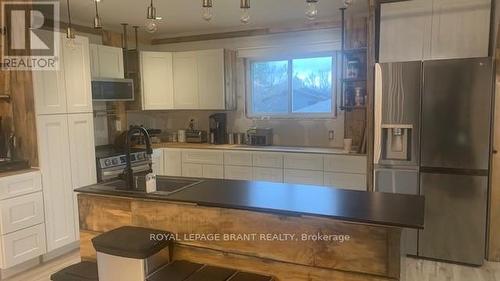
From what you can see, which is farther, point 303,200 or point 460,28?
point 460,28

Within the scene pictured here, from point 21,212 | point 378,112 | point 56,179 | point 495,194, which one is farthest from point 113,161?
point 495,194

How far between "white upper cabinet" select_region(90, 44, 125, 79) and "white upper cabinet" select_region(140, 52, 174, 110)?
0.37 metres

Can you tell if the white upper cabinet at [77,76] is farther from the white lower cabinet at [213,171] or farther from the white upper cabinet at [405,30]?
the white upper cabinet at [405,30]

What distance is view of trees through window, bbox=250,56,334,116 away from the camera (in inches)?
192

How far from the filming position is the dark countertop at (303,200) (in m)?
1.85

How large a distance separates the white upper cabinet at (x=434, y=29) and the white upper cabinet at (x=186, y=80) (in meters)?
2.58

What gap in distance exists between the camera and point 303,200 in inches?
84.7

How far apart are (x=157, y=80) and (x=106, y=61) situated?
32.2 inches

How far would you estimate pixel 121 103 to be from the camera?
17.4 feet

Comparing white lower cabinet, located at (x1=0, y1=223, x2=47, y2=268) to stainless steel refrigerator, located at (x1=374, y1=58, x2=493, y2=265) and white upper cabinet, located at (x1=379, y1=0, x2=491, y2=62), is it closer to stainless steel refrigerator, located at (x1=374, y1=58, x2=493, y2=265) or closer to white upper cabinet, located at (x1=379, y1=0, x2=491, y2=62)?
stainless steel refrigerator, located at (x1=374, y1=58, x2=493, y2=265)

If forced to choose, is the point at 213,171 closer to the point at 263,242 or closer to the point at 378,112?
the point at 378,112

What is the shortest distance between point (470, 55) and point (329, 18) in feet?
5.59

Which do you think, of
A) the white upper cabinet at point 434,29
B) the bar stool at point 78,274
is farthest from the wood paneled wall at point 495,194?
the bar stool at point 78,274

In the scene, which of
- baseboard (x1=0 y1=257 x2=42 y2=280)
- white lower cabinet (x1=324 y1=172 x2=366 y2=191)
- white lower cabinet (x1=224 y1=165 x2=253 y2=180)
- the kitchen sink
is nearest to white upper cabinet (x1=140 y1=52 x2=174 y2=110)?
white lower cabinet (x1=224 y1=165 x2=253 y2=180)
